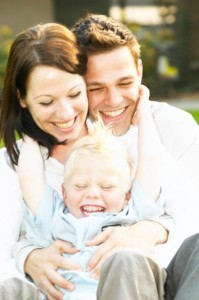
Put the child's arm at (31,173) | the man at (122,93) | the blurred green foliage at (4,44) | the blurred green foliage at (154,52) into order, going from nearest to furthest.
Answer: the child's arm at (31,173) < the man at (122,93) < the blurred green foliage at (4,44) < the blurred green foliage at (154,52)

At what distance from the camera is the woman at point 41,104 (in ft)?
11.2

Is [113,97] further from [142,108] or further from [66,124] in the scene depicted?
[66,124]

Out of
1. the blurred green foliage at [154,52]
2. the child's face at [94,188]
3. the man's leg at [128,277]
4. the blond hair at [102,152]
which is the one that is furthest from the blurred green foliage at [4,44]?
the man's leg at [128,277]

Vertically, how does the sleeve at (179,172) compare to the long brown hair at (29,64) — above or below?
below

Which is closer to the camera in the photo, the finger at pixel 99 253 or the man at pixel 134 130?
the finger at pixel 99 253

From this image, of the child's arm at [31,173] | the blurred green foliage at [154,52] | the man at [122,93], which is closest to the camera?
the child's arm at [31,173]

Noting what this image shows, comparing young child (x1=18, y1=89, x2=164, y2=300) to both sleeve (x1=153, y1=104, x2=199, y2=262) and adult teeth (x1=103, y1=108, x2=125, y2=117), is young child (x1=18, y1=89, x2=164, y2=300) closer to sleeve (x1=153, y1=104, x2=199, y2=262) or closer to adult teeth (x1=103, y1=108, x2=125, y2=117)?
sleeve (x1=153, y1=104, x2=199, y2=262)

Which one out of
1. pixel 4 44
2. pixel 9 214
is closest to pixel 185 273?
pixel 9 214

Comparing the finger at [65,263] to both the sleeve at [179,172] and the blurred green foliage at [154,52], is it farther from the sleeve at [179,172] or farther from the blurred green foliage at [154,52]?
the blurred green foliage at [154,52]

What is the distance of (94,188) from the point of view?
3219mm

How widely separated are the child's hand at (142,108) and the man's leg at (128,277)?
1004 millimetres

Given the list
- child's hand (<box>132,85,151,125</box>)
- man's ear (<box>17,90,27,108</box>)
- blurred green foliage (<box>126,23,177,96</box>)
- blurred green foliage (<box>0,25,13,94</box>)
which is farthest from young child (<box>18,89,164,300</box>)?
blurred green foliage (<box>126,23,177,96</box>)

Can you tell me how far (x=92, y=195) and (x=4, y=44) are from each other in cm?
1102

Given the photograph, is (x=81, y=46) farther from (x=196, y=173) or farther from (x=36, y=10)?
(x=36, y=10)
